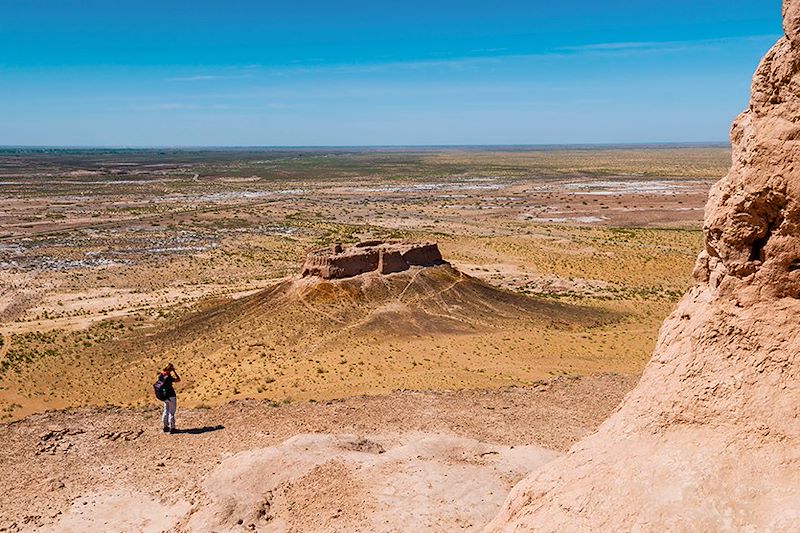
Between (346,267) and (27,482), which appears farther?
(346,267)

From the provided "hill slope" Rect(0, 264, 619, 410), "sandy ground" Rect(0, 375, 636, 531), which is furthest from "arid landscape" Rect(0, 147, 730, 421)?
"sandy ground" Rect(0, 375, 636, 531)

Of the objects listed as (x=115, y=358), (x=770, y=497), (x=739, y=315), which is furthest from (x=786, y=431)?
(x=115, y=358)

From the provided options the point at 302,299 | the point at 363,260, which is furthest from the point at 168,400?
the point at 363,260

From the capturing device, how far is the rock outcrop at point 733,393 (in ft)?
19.9

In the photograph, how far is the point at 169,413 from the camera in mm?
14055

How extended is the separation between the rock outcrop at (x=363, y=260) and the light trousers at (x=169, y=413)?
38.6 ft

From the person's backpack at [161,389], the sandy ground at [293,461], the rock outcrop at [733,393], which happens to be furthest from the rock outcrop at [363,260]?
the rock outcrop at [733,393]

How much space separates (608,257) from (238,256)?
84.5ft

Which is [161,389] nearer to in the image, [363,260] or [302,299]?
[302,299]

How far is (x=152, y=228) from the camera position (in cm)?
6150

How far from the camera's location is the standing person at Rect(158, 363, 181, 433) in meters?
13.7

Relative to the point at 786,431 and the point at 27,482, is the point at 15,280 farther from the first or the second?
the point at 786,431

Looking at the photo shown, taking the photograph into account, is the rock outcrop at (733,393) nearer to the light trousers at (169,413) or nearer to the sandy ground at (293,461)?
the sandy ground at (293,461)

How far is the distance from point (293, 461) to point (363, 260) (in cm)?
1538
